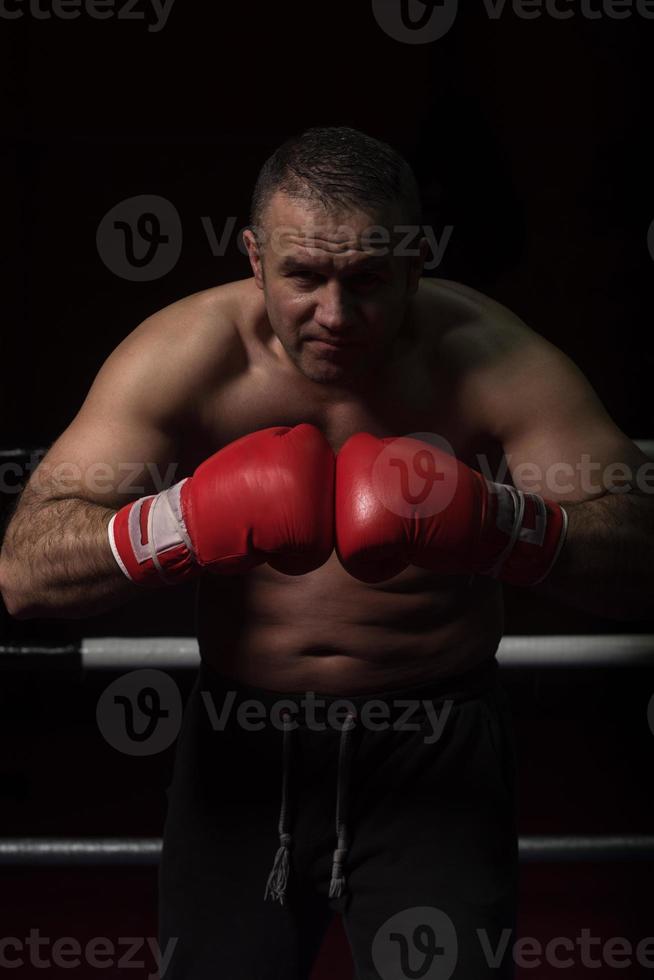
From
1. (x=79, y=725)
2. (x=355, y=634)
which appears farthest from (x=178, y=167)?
(x=355, y=634)

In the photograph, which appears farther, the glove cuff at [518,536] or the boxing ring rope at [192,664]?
the boxing ring rope at [192,664]

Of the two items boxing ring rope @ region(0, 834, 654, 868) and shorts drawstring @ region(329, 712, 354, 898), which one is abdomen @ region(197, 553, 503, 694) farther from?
boxing ring rope @ region(0, 834, 654, 868)

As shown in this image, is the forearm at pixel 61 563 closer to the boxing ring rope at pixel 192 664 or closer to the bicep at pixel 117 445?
the bicep at pixel 117 445

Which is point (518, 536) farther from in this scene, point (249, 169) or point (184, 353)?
point (249, 169)

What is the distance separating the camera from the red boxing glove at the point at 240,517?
98 cm

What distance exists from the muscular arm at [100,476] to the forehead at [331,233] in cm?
18

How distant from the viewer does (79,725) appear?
9.11 feet

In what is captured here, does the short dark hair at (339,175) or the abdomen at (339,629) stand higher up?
the short dark hair at (339,175)

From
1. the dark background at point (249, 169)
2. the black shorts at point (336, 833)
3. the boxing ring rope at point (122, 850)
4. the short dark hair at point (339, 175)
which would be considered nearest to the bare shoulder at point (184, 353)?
the short dark hair at point (339, 175)

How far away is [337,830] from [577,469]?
45 cm

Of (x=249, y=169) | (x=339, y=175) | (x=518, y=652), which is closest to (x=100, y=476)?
(x=339, y=175)

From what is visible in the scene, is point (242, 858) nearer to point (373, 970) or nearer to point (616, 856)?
point (373, 970)

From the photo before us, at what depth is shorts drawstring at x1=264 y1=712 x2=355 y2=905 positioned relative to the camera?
114 cm

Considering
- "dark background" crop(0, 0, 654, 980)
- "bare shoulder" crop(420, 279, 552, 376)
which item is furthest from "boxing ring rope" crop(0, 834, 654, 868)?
"dark background" crop(0, 0, 654, 980)
